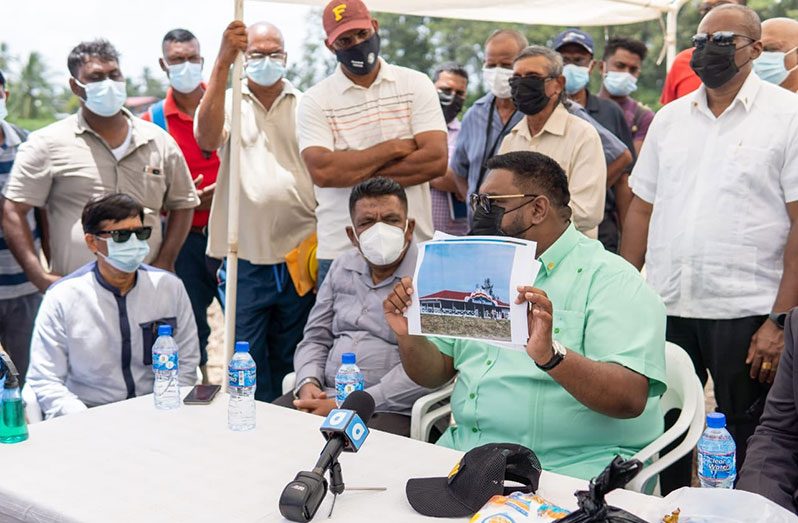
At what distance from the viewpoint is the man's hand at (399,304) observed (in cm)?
279

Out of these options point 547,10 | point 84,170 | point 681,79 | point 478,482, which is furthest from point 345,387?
point 547,10

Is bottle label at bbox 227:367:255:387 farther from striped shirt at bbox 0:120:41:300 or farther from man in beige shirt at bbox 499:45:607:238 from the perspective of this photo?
striped shirt at bbox 0:120:41:300

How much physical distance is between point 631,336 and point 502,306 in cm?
57

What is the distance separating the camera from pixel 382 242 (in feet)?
13.0

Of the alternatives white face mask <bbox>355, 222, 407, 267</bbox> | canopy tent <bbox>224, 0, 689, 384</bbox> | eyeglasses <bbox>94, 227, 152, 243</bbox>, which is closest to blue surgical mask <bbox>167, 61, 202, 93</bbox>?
canopy tent <bbox>224, 0, 689, 384</bbox>

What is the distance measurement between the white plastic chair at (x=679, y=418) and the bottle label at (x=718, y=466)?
0.33 ft

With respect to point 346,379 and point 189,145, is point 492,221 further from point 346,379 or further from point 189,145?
point 189,145

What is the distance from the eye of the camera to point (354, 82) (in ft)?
15.0

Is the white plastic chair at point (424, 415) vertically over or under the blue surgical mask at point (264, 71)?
under

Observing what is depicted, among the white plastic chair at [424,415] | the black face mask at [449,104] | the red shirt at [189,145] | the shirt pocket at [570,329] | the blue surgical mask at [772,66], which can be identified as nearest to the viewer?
the shirt pocket at [570,329]

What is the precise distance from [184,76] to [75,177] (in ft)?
3.90

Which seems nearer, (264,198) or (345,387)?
(345,387)

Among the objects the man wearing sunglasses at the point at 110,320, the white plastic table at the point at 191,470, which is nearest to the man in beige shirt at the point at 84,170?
the man wearing sunglasses at the point at 110,320

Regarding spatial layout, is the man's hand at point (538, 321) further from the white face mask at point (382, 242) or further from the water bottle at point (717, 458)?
the white face mask at point (382, 242)
